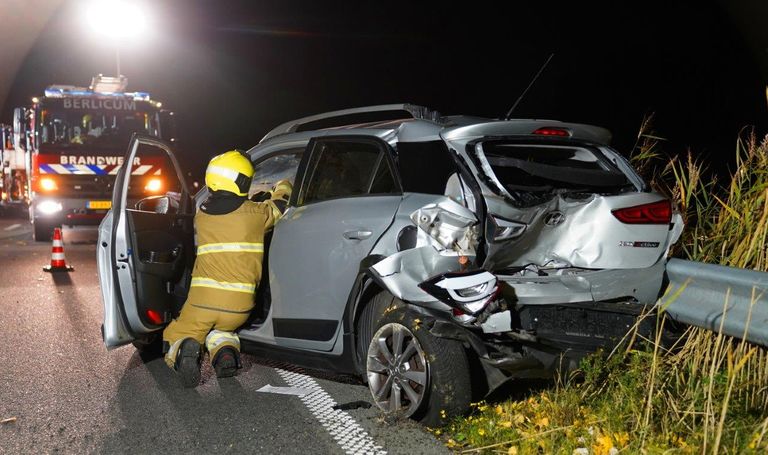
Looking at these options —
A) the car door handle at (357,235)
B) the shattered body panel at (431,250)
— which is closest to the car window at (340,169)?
the car door handle at (357,235)

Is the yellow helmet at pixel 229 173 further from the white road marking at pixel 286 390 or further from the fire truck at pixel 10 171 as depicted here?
the fire truck at pixel 10 171

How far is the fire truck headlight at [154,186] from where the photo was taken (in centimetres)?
1505

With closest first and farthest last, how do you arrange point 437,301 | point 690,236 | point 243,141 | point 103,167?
1. point 437,301
2. point 690,236
3. point 103,167
4. point 243,141

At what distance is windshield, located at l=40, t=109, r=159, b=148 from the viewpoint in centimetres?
1509

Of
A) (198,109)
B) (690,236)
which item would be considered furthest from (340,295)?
(198,109)

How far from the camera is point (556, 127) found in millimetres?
4746

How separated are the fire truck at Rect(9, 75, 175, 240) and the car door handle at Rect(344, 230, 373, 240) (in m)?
11.1

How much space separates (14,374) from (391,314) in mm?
2843

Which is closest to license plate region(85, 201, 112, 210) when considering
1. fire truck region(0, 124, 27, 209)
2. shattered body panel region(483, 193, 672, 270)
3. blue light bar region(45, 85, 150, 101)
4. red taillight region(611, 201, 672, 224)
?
blue light bar region(45, 85, 150, 101)

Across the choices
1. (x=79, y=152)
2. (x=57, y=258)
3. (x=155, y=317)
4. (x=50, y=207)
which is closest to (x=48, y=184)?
(x=50, y=207)

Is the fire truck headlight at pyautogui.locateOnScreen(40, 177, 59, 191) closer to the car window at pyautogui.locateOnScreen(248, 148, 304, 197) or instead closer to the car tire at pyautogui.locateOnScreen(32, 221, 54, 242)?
the car tire at pyautogui.locateOnScreen(32, 221, 54, 242)

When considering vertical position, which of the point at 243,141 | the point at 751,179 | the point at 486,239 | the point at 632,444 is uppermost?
the point at 751,179

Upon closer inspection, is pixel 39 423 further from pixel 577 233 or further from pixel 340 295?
pixel 577 233

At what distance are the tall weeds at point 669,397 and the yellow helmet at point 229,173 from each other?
6.88ft
